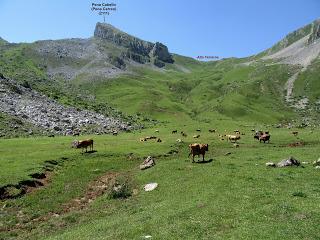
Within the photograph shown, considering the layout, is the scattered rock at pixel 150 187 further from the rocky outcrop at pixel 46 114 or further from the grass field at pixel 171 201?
the rocky outcrop at pixel 46 114

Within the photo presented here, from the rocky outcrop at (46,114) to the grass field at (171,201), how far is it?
37133 mm

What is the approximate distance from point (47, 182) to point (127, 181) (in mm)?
8456

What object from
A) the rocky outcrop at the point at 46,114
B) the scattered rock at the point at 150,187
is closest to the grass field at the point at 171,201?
the scattered rock at the point at 150,187

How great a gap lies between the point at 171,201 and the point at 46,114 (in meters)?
76.3

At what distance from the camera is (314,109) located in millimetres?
186750

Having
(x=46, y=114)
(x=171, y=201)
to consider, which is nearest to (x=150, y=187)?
(x=171, y=201)

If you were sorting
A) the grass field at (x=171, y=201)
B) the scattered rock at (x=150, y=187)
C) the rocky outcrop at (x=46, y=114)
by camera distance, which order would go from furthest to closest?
the rocky outcrop at (x=46, y=114), the scattered rock at (x=150, y=187), the grass field at (x=171, y=201)

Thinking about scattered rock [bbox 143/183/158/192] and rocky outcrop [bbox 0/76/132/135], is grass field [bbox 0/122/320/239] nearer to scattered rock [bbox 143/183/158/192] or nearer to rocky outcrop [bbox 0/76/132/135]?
scattered rock [bbox 143/183/158/192]

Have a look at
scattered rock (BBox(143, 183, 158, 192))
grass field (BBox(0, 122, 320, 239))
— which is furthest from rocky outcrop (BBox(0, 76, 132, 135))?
scattered rock (BBox(143, 183, 158, 192))

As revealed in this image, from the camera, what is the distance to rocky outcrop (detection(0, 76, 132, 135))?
312 feet

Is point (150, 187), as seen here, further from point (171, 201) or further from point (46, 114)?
point (46, 114)

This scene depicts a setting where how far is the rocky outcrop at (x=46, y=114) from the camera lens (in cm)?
9515

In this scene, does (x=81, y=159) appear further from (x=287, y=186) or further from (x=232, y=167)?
(x=287, y=186)

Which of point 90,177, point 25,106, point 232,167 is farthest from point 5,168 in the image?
point 25,106
